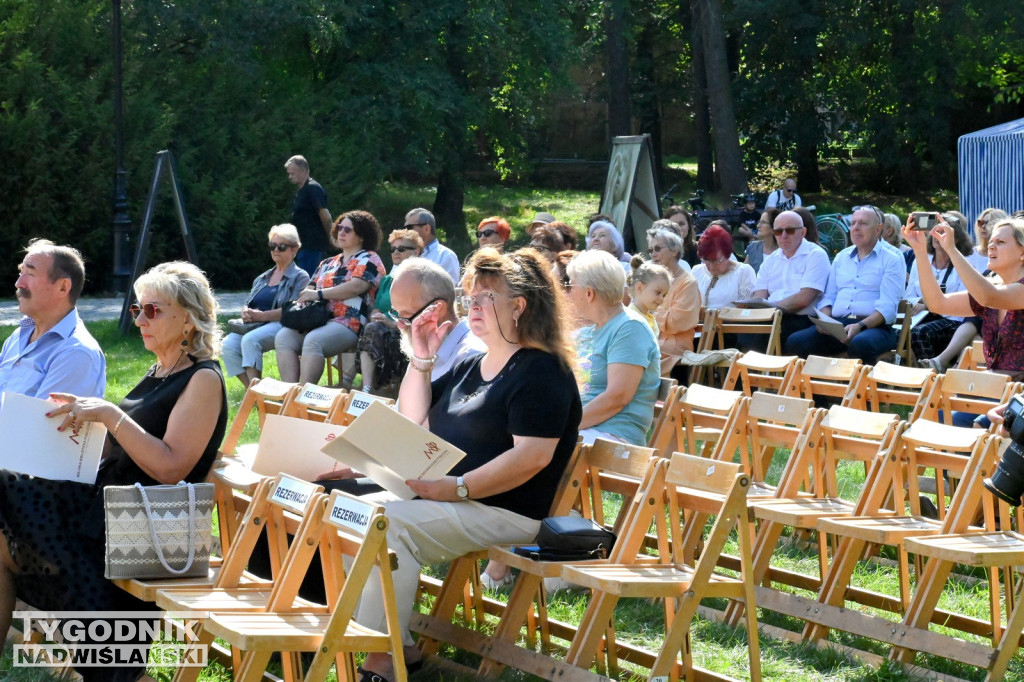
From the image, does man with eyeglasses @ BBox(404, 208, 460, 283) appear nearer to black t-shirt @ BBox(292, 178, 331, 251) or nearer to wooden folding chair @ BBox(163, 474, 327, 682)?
black t-shirt @ BBox(292, 178, 331, 251)

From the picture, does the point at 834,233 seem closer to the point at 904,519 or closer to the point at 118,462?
the point at 904,519

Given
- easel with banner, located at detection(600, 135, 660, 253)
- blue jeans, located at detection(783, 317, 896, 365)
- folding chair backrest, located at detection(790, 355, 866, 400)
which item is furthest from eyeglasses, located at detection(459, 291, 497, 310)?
easel with banner, located at detection(600, 135, 660, 253)

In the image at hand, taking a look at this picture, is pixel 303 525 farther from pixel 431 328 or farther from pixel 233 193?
pixel 233 193

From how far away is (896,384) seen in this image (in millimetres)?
6480

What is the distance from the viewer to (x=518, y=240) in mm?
25359

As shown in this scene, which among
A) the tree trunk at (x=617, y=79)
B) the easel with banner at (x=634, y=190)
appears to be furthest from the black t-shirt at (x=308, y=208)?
the tree trunk at (x=617, y=79)

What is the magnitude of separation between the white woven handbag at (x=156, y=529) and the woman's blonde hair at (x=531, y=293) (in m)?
Result: 1.24

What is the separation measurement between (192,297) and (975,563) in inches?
114

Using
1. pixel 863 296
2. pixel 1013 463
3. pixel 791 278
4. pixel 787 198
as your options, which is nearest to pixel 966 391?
pixel 1013 463

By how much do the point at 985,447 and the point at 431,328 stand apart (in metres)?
2.38

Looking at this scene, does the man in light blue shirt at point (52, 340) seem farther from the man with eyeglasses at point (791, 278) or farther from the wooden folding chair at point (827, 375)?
the man with eyeglasses at point (791, 278)

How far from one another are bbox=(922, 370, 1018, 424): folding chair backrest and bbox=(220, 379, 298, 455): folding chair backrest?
121 inches

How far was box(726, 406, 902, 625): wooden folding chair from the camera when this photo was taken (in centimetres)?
482

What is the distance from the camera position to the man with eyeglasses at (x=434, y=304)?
5738mm
